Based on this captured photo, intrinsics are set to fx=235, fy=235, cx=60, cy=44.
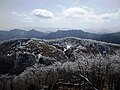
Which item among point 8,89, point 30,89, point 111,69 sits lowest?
point 8,89

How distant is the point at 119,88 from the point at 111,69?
59.2 meters

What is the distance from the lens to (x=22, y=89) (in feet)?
462

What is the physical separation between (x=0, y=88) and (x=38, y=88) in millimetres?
108310

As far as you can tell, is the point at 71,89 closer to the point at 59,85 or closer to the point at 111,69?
the point at 59,85

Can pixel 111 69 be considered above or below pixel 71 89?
below

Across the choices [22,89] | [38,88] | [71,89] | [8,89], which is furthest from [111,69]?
[71,89]

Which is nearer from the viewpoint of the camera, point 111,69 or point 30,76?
point 111,69

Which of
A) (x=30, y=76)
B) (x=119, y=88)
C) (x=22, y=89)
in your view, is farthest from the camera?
(x=30, y=76)

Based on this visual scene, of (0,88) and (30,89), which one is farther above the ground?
(30,89)

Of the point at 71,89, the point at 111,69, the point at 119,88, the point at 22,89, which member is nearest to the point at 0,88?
the point at 22,89

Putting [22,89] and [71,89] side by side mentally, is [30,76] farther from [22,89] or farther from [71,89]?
[71,89]

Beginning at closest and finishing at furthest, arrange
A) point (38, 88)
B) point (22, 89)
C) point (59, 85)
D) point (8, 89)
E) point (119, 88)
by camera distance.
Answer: point (59, 85)
point (38, 88)
point (119, 88)
point (22, 89)
point (8, 89)

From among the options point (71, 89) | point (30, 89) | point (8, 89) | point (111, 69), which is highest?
point (71, 89)

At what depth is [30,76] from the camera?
188m
